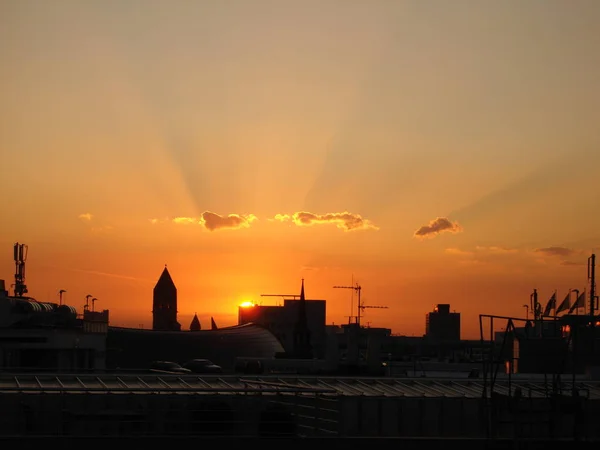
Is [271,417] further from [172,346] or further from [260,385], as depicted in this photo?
[172,346]

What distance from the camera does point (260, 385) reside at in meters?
51.5

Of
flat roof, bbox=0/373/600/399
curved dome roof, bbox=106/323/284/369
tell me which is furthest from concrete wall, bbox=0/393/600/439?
curved dome roof, bbox=106/323/284/369

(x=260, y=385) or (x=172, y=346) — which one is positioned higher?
(x=172, y=346)

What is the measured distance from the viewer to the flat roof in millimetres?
47125

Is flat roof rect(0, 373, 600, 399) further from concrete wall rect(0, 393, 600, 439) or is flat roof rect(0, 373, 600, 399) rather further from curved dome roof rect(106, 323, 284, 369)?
curved dome roof rect(106, 323, 284, 369)

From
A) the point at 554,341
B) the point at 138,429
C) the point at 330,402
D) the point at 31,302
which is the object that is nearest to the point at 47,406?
the point at 138,429

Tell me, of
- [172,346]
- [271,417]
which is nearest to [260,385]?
[271,417]

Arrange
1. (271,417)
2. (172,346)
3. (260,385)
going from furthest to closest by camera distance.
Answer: (172,346), (260,385), (271,417)

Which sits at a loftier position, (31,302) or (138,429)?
(31,302)

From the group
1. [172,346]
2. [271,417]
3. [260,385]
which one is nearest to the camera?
[271,417]

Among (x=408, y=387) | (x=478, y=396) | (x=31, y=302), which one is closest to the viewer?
(x=478, y=396)

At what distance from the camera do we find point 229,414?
4650 centimetres

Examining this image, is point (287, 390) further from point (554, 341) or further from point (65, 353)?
point (65, 353)

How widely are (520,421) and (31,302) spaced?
10726 cm
